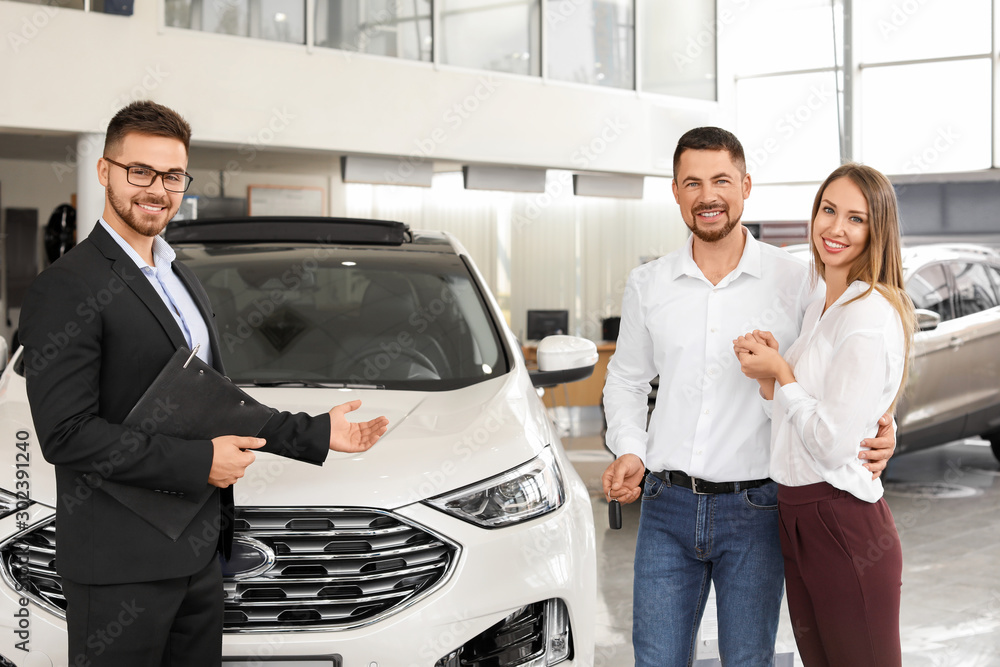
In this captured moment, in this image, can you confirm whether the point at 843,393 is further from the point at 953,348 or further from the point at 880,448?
the point at 953,348

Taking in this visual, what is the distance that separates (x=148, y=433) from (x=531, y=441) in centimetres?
92

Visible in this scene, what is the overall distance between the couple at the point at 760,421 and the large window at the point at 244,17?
684 centimetres

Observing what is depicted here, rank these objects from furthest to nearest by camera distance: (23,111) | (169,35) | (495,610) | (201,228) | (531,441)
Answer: (169,35) < (23,111) < (201,228) < (531,441) < (495,610)

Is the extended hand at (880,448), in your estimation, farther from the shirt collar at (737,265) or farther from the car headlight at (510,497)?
the car headlight at (510,497)

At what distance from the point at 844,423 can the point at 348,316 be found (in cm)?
156

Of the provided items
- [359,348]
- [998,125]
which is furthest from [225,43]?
[998,125]

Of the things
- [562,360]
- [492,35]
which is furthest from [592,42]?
[562,360]

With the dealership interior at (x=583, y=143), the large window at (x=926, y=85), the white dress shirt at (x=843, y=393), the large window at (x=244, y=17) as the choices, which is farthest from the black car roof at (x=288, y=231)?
the large window at (x=926, y=85)

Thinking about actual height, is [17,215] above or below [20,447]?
above

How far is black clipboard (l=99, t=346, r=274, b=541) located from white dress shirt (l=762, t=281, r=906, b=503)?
3.33 ft

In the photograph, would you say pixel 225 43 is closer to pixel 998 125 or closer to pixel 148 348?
pixel 148 348

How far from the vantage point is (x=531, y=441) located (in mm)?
2154

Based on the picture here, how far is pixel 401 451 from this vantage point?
1978mm

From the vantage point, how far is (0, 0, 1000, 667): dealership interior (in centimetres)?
577
